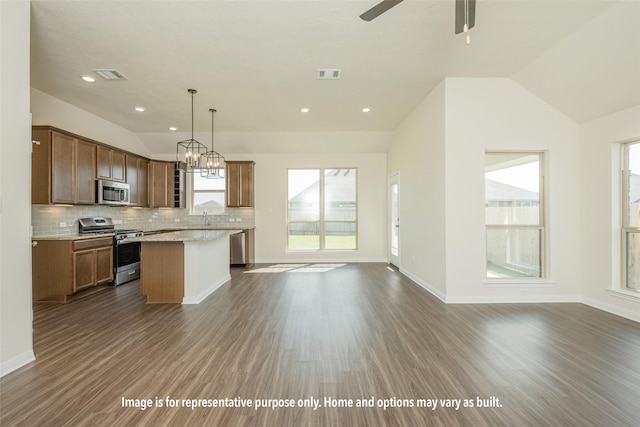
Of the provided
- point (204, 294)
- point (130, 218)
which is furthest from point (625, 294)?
point (130, 218)

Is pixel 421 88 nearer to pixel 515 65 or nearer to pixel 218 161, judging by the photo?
pixel 515 65

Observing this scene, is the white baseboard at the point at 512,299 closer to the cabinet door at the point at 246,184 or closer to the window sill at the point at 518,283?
the window sill at the point at 518,283

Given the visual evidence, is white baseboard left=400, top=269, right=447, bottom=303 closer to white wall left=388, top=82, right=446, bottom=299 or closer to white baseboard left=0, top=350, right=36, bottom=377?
white wall left=388, top=82, right=446, bottom=299

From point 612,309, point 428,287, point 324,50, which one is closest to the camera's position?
point 324,50

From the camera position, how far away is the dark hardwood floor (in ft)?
5.62

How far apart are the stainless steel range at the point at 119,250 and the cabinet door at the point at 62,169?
2.38 ft

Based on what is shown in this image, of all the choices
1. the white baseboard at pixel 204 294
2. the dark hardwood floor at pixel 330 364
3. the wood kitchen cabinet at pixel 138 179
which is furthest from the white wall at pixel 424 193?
the wood kitchen cabinet at pixel 138 179

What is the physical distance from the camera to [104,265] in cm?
449

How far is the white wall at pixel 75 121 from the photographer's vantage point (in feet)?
13.8

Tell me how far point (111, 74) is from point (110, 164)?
202cm

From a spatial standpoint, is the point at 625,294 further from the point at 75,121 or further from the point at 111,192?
the point at 75,121

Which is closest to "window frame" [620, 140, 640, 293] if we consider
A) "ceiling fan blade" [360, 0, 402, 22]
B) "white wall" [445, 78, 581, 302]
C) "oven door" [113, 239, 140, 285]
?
"white wall" [445, 78, 581, 302]

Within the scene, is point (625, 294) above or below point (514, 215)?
below

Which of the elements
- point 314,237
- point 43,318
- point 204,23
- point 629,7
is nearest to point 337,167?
point 314,237
